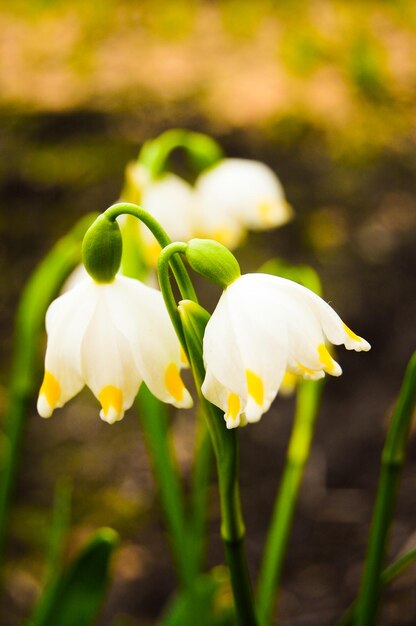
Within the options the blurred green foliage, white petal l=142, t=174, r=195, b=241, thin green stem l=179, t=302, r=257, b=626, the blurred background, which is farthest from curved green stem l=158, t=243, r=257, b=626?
the blurred green foliage

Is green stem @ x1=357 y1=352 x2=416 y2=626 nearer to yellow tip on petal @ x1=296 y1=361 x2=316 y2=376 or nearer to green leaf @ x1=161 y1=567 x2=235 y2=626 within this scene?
yellow tip on petal @ x1=296 y1=361 x2=316 y2=376

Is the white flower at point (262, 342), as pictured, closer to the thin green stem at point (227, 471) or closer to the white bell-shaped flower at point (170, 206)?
the thin green stem at point (227, 471)

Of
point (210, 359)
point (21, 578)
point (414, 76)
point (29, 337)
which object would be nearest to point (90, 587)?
point (29, 337)

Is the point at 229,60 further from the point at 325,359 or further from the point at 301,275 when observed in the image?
the point at 325,359

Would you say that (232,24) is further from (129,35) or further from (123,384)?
(123,384)

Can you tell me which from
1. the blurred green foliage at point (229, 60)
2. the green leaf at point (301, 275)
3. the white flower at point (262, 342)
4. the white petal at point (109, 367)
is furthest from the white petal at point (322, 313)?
the blurred green foliage at point (229, 60)

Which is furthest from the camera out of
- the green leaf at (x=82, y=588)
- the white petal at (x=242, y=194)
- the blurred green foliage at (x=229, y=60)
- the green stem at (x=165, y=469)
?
the blurred green foliage at (x=229, y=60)
